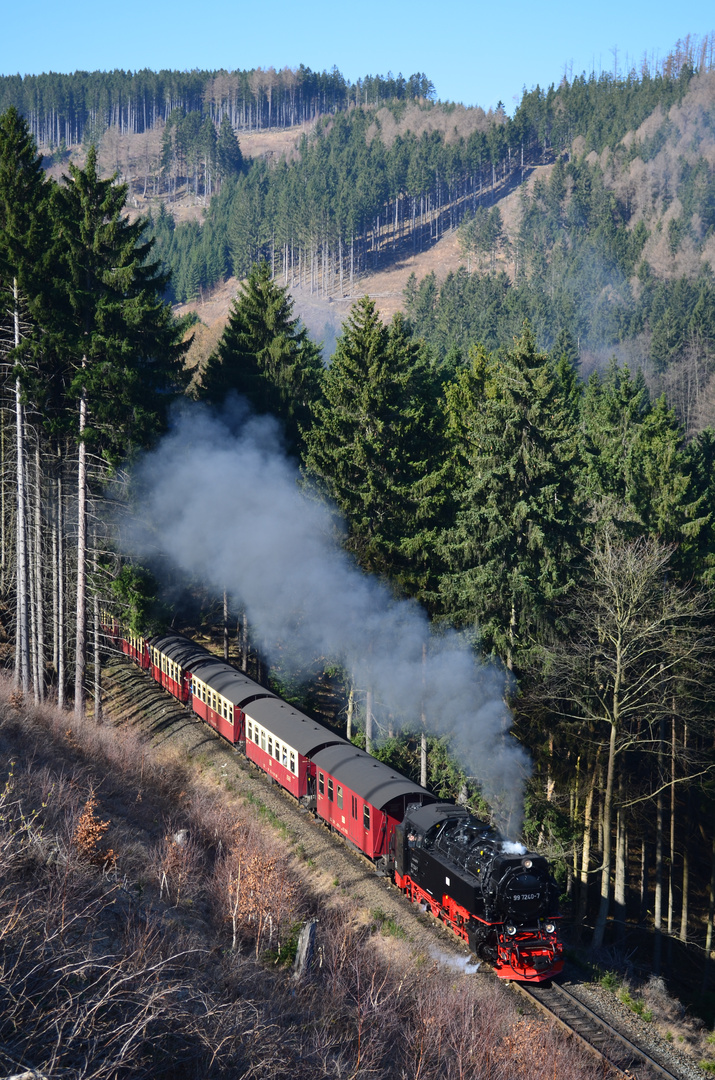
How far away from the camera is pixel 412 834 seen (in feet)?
61.9

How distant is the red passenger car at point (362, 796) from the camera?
20.0m

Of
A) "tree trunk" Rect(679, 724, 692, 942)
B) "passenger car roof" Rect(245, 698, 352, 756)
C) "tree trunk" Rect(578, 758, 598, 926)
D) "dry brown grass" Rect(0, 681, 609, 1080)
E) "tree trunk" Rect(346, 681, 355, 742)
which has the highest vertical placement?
"dry brown grass" Rect(0, 681, 609, 1080)

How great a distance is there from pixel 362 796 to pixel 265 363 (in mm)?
22537

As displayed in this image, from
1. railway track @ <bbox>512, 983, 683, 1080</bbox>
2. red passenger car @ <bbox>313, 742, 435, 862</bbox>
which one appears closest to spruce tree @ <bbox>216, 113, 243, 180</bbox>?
red passenger car @ <bbox>313, 742, 435, 862</bbox>

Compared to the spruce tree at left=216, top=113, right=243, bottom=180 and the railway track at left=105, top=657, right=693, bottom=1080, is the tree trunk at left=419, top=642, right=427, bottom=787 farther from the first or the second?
the spruce tree at left=216, top=113, right=243, bottom=180

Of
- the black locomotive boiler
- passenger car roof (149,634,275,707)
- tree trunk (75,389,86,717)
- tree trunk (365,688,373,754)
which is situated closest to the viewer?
the black locomotive boiler

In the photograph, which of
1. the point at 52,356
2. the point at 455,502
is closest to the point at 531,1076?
the point at 455,502

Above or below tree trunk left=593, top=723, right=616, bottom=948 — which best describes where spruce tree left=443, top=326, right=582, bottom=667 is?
above

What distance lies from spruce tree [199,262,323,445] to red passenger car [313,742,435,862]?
1620 centimetres

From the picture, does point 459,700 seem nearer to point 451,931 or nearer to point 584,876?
point 451,931

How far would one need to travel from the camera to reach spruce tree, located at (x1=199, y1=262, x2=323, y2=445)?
36062 mm

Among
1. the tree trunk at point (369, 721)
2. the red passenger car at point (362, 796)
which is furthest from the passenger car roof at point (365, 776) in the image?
the tree trunk at point (369, 721)

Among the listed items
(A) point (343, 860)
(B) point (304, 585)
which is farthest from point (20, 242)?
(A) point (343, 860)

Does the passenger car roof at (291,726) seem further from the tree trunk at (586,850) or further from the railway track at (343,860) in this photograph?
the tree trunk at (586,850)
